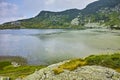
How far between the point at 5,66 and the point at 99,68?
73.6 m

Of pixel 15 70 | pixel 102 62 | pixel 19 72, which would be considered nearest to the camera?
pixel 102 62

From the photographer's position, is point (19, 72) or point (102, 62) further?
point (19, 72)

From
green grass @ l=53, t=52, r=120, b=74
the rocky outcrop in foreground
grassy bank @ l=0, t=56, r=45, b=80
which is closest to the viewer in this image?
the rocky outcrop in foreground

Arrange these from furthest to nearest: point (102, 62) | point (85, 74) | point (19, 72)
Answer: point (19, 72)
point (102, 62)
point (85, 74)

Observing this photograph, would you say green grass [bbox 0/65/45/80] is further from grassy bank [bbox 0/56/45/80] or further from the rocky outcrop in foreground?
the rocky outcrop in foreground

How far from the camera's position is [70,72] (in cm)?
2506

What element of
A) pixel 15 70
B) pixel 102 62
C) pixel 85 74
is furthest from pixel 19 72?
pixel 85 74

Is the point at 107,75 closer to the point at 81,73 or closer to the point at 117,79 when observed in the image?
the point at 117,79

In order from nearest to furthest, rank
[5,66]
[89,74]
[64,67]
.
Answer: [89,74]
[64,67]
[5,66]

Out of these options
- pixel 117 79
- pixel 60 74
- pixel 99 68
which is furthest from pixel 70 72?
pixel 117 79

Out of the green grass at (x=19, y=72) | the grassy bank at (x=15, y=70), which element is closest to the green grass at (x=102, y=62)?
the grassy bank at (x=15, y=70)

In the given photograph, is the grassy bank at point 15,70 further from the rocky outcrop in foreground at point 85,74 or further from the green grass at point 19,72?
the rocky outcrop in foreground at point 85,74

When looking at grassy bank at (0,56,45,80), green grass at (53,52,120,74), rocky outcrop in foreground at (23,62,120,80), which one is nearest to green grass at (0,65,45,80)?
grassy bank at (0,56,45,80)

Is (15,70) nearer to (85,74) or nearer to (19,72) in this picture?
(19,72)
